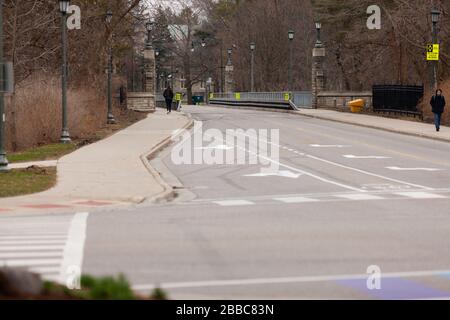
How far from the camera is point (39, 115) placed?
32875 millimetres

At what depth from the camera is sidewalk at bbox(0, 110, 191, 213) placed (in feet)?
51.7

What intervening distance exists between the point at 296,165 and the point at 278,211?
968 centimetres

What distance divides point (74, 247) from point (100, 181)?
27.0ft

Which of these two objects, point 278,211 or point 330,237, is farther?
point 278,211

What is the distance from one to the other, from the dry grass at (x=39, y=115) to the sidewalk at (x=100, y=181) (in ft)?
9.09

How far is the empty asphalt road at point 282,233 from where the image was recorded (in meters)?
8.83

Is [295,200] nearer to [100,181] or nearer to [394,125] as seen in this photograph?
[100,181]

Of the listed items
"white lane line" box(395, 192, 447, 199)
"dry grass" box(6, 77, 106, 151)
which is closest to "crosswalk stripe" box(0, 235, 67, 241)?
"white lane line" box(395, 192, 447, 199)

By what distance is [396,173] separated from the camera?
2214 cm

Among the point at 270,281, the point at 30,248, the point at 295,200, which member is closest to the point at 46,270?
the point at 30,248
